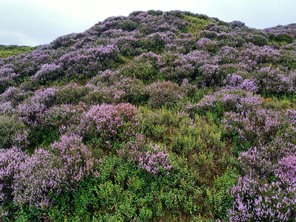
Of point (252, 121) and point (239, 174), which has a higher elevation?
point (252, 121)

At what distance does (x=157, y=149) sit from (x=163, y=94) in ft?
11.1

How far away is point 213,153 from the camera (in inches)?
223

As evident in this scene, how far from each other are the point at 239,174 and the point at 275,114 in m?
2.85

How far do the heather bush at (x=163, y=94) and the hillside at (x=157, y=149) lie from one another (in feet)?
0.13

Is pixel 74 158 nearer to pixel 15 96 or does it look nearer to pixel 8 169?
pixel 8 169

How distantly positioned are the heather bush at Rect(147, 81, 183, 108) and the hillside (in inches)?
1.6

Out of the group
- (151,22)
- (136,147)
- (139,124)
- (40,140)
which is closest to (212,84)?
(139,124)

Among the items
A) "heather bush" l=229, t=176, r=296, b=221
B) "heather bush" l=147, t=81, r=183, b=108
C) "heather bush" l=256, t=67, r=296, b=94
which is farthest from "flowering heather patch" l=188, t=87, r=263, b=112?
"heather bush" l=229, t=176, r=296, b=221

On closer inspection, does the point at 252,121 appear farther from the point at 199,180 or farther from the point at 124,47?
the point at 124,47

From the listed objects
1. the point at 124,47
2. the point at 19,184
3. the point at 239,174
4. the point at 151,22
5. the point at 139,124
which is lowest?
the point at 19,184

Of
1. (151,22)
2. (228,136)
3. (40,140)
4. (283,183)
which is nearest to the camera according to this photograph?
(283,183)

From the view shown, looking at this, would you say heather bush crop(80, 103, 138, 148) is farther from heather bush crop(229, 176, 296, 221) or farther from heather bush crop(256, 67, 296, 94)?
heather bush crop(256, 67, 296, 94)

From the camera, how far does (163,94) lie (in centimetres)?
868

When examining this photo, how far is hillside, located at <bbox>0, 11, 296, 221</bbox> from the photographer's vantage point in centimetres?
453
